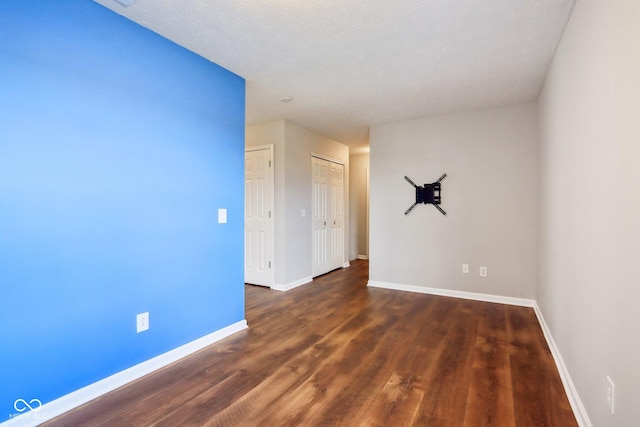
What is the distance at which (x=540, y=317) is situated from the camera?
3119mm

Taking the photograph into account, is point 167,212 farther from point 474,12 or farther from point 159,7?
point 474,12

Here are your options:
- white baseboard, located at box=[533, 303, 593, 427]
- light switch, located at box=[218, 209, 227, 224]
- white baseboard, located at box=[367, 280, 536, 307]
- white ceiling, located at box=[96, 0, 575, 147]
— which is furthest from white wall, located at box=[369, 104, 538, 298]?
light switch, located at box=[218, 209, 227, 224]

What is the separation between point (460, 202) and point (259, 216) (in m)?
2.76

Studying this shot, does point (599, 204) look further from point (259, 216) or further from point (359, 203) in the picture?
point (359, 203)

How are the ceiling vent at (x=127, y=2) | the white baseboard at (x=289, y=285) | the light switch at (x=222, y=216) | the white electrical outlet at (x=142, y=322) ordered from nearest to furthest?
the ceiling vent at (x=127, y=2) → the white electrical outlet at (x=142, y=322) → the light switch at (x=222, y=216) → the white baseboard at (x=289, y=285)

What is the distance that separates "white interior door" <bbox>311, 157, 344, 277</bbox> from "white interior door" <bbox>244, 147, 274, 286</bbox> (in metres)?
0.81

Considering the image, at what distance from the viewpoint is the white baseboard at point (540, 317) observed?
→ 1.69m

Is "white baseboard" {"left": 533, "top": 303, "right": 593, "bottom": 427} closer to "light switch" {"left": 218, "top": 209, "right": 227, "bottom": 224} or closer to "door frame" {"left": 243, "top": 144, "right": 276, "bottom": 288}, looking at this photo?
"light switch" {"left": 218, "top": 209, "right": 227, "bottom": 224}

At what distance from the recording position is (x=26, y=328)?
1.63m

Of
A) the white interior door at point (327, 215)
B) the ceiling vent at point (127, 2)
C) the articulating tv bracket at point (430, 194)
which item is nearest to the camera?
the ceiling vent at point (127, 2)

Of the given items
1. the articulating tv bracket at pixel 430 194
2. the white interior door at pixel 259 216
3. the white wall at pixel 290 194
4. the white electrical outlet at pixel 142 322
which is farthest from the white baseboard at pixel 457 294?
the white electrical outlet at pixel 142 322

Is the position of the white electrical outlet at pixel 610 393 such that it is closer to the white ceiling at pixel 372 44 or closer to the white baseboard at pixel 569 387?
the white baseboard at pixel 569 387

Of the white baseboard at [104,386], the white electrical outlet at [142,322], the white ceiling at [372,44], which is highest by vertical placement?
the white ceiling at [372,44]

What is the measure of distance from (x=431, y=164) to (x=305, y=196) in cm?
187
